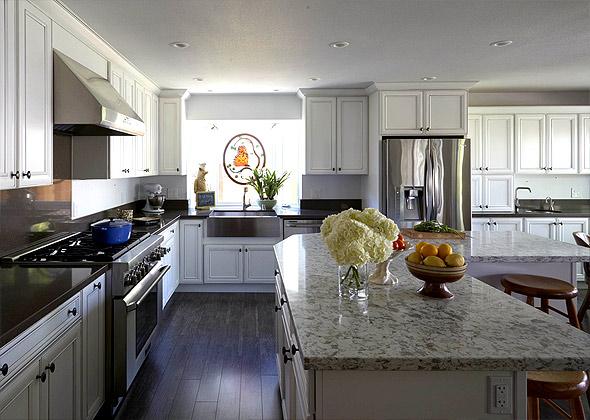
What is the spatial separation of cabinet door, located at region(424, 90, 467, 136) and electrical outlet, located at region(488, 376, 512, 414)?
406 cm

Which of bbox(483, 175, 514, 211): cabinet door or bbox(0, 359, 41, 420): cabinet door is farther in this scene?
bbox(483, 175, 514, 211): cabinet door

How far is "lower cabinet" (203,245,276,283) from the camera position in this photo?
200 inches

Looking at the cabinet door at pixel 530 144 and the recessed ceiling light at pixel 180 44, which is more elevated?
the recessed ceiling light at pixel 180 44

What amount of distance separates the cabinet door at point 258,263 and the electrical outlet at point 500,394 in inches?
156

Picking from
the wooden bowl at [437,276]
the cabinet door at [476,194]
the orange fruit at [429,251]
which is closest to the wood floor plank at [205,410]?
the wooden bowl at [437,276]

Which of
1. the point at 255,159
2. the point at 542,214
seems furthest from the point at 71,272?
the point at 542,214

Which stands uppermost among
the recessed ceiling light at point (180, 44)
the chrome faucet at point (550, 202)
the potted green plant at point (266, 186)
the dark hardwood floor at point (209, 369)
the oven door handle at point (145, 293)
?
the recessed ceiling light at point (180, 44)

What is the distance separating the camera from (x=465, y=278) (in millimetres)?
2107

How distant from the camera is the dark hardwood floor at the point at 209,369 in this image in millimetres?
2600

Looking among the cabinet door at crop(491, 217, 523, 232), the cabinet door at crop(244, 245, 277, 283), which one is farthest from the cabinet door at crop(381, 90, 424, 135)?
the cabinet door at crop(244, 245, 277, 283)

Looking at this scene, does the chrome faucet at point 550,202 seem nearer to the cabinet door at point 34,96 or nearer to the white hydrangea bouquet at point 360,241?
the white hydrangea bouquet at point 360,241

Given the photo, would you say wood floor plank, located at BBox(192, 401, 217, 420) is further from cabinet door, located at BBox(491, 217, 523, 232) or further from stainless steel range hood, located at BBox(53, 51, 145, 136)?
cabinet door, located at BBox(491, 217, 523, 232)

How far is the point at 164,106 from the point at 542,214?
4735mm

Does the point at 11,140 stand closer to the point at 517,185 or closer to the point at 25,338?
the point at 25,338
